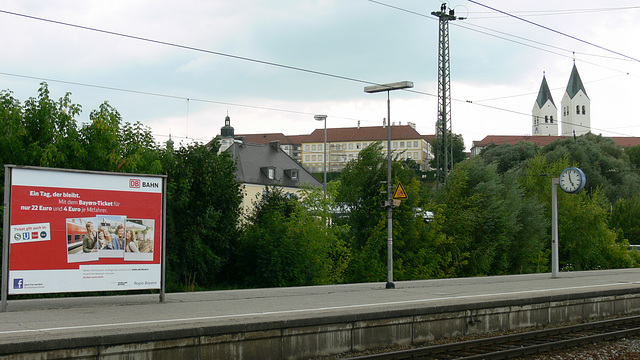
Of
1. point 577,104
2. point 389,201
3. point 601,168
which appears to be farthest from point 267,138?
point 389,201

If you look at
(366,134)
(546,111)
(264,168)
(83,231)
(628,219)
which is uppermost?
(546,111)

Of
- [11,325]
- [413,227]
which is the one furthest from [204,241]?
[11,325]

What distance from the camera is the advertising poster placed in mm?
11750

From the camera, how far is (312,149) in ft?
546

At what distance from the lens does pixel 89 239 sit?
1255 centimetres

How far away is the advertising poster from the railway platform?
647mm

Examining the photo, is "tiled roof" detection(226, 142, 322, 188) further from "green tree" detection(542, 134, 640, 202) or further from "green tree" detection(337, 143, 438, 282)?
"green tree" detection(337, 143, 438, 282)

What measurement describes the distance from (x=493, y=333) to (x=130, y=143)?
14.1 metres

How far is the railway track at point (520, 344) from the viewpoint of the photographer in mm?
11164

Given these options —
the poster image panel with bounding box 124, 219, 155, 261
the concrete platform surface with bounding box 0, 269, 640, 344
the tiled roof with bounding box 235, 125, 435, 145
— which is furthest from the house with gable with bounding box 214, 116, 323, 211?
the tiled roof with bounding box 235, 125, 435, 145

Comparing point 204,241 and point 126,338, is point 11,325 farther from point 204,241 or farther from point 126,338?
point 204,241

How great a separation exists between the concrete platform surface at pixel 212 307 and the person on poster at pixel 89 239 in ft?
3.97

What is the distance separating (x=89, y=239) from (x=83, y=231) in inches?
8.0

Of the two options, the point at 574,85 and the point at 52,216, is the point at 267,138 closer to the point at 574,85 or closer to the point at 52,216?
the point at 574,85
